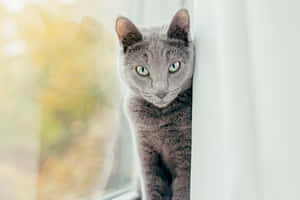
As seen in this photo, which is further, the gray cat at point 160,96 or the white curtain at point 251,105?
the gray cat at point 160,96

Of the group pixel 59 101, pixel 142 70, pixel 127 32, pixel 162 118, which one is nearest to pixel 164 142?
pixel 162 118

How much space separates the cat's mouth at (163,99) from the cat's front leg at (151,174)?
128 mm

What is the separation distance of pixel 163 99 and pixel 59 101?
0.43m

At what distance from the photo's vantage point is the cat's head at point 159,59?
0.74 meters

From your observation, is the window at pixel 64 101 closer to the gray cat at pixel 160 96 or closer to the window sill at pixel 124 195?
the window sill at pixel 124 195

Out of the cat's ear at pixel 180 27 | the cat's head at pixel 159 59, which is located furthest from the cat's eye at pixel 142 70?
the cat's ear at pixel 180 27

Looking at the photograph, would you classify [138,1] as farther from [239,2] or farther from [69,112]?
[239,2]

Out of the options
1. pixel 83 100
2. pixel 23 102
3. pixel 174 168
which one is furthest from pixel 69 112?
pixel 174 168

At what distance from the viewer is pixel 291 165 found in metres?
0.46

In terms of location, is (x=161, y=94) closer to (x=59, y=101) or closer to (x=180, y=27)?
(x=180, y=27)

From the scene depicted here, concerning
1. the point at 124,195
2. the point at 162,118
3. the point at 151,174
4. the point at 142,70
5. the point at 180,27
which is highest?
the point at 180,27

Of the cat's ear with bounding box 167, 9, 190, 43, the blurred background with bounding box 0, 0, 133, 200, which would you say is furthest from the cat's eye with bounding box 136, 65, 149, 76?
the blurred background with bounding box 0, 0, 133, 200

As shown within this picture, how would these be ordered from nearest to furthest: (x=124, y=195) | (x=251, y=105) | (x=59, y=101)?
(x=251, y=105) → (x=59, y=101) → (x=124, y=195)

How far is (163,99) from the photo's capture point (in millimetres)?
734
